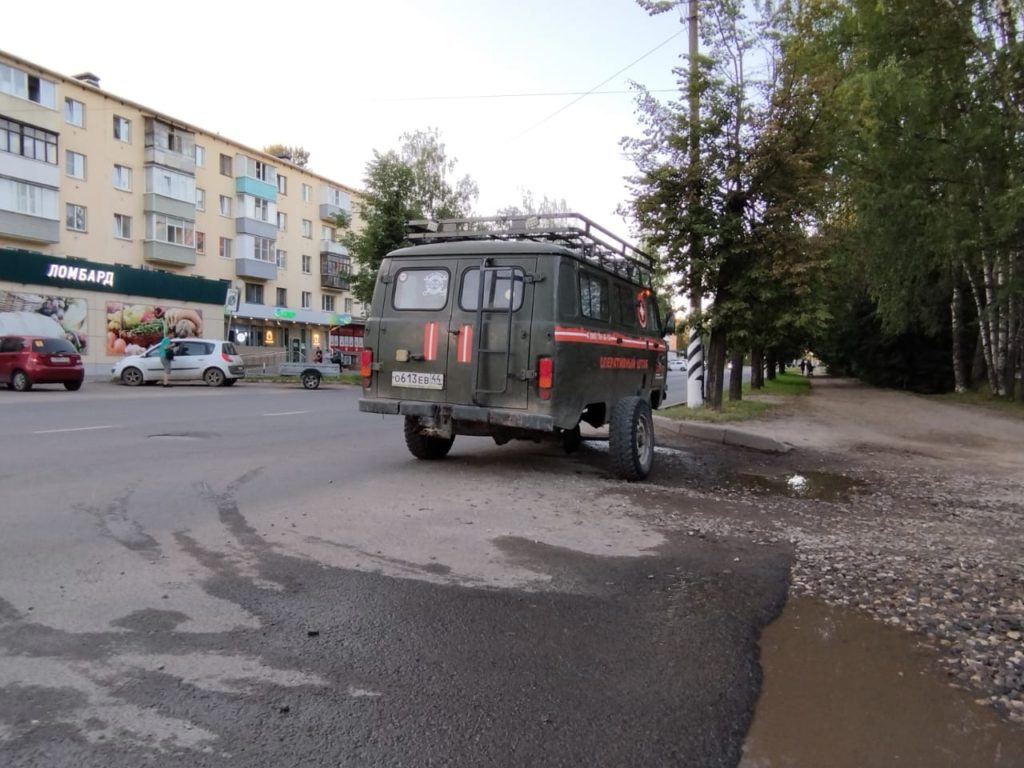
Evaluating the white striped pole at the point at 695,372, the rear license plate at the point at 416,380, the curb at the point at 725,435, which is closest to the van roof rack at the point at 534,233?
the rear license plate at the point at 416,380

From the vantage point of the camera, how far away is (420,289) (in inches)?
299

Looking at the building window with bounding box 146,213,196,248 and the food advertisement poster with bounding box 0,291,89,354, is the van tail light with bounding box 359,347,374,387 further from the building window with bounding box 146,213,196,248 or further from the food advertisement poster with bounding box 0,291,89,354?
the building window with bounding box 146,213,196,248

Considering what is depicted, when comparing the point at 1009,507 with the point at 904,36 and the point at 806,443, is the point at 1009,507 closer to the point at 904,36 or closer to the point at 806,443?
the point at 806,443

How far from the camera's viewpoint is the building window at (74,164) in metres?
36.6

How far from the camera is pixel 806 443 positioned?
11938 millimetres

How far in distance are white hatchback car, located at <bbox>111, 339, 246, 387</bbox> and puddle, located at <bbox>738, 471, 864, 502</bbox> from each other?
71.3 feet

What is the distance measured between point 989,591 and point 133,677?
14.9 feet

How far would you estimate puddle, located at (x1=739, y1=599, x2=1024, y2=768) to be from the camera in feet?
8.37

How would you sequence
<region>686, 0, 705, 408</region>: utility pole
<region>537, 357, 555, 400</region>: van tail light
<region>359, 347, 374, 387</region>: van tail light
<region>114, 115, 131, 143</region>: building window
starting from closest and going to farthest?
<region>537, 357, 555, 400</region>: van tail light, <region>359, 347, 374, 387</region>: van tail light, <region>686, 0, 705, 408</region>: utility pole, <region>114, 115, 131, 143</region>: building window

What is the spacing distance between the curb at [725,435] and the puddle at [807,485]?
6.73ft

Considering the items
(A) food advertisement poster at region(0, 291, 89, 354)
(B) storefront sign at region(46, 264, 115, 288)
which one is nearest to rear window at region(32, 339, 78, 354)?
(A) food advertisement poster at region(0, 291, 89, 354)

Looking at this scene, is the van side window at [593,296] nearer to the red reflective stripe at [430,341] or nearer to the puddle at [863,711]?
the red reflective stripe at [430,341]

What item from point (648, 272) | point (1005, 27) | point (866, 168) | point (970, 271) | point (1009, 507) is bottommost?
point (1009, 507)

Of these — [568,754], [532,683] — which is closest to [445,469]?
[532,683]
